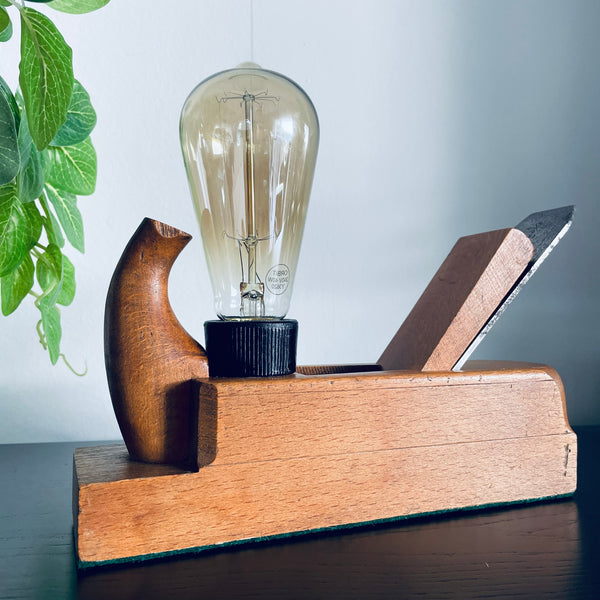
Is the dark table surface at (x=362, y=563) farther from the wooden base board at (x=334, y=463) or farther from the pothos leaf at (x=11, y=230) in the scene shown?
the pothos leaf at (x=11, y=230)

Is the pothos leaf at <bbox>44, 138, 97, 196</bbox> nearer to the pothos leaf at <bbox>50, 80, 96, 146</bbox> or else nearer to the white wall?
the pothos leaf at <bbox>50, 80, 96, 146</bbox>

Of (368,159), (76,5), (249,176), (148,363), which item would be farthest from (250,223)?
(368,159)

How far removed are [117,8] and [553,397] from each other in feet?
2.95

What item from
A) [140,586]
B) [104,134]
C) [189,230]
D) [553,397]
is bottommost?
[140,586]

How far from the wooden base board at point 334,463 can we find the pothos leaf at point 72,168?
0.21 metres

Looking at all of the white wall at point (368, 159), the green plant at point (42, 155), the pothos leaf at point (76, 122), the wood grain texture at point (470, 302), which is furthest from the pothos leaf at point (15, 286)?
the white wall at point (368, 159)

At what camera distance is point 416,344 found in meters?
0.71

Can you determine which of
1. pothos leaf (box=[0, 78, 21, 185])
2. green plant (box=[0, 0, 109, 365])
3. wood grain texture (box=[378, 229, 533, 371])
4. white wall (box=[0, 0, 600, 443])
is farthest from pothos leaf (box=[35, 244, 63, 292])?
white wall (box=[0, 0, 600, 443])

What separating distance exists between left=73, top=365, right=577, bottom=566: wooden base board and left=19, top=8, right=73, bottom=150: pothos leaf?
0.91 feet

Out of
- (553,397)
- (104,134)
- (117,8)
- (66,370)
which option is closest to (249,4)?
(117,8)

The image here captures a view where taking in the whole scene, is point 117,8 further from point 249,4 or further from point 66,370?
point 66,370

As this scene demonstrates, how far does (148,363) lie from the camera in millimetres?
600

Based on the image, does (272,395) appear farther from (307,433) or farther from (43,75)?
(43,75)

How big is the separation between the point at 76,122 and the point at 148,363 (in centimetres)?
23
